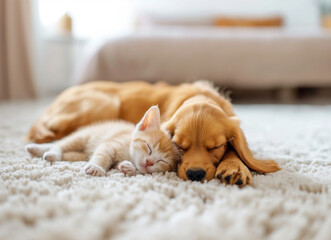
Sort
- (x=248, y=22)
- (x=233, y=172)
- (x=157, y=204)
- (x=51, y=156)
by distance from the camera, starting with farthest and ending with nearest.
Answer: (x=248, y=22), (x=51, y=156), (x=233, y=172), (x=157, y=204)

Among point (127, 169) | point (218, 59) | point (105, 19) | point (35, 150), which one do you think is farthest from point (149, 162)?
point (105, 19)

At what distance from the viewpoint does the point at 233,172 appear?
3.69 ft

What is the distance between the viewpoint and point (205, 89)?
68.6 inches

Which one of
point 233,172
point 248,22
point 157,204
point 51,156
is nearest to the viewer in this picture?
point 157,204

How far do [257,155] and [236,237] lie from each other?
866 millimetres

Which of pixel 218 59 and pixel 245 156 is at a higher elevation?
pixel 218 59

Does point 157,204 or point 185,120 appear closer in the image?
point 157,204

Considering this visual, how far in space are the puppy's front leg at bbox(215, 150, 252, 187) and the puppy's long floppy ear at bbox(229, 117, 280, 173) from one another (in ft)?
0.14

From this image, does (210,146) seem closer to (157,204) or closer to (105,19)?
(157,204)

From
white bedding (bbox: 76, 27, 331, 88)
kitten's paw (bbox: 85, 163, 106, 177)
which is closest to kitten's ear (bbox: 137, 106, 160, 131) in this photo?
kitten's paw (bbox: 85, 163, 106, 177)

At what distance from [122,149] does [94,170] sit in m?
0.24

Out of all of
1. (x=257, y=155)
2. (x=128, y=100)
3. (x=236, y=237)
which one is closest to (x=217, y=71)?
(x=128, y=100)

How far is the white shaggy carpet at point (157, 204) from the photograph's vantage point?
2.45 ft

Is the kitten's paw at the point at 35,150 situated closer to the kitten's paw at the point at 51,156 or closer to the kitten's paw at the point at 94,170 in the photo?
the kitten's paw at the point at 51,156
